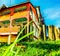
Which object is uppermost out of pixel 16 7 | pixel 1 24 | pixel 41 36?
pixel 16 7

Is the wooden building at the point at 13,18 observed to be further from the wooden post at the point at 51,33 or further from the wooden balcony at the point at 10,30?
the wooden post at the point at 51,33

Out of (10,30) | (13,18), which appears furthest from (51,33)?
(10,30)

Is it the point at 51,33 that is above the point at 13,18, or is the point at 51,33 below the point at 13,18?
below

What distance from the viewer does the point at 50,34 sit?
43.8 ft

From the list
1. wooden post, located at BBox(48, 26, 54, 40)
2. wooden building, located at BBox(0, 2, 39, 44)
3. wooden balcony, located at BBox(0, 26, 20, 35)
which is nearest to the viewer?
wooden balcony, located at BBox(0, 26, 20, 35)

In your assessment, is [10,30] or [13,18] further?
[13,18]

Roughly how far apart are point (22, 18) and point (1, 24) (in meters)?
2.20

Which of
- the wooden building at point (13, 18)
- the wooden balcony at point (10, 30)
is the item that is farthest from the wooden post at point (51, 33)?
the wooden balcony at point (10, 30)

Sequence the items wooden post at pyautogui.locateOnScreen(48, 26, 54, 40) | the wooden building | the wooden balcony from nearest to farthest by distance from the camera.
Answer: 1. the wooden balcony
2. the wooden building
3. wooden post at pyautogui.locateOnScreen(48, 26, 54, 40)

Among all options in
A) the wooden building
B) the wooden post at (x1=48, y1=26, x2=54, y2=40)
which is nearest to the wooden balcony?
the wooden building

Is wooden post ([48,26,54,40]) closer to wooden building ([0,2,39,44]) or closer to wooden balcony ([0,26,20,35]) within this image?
wooden building ([0,2,39,44])

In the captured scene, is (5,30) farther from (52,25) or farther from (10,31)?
(52,25)

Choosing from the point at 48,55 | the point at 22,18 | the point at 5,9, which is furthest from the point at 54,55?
the point at 5,9

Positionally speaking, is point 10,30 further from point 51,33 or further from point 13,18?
point 51,33
